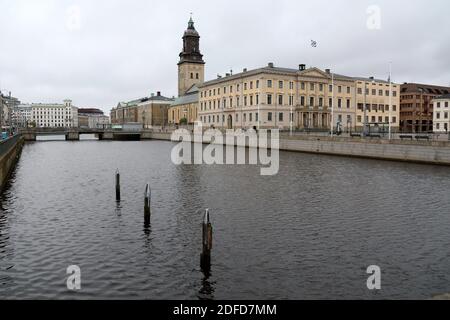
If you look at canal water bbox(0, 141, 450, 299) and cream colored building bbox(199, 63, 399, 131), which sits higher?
cream colored building bbox(199, 63, 399, 131)

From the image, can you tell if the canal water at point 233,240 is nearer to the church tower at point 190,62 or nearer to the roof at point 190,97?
the roof at point 190,97

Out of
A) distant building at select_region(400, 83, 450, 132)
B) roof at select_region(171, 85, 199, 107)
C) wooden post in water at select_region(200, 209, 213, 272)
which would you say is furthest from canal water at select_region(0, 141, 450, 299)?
roof at select_region(171, 85, 199, 107)

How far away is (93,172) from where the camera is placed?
4588 centimetres

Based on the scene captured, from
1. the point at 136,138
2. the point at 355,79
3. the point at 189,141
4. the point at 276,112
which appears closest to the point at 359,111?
the point at 355,79

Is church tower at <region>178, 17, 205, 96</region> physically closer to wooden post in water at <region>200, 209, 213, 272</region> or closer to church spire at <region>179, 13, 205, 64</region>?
church spire at <region>179, 13, 205, 64</region>

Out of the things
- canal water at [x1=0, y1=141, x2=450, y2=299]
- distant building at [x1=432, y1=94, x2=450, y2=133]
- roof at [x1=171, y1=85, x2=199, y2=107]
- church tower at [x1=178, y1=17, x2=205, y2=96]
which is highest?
church tower at [x1=178, y1=17, x2=205, y2=96]

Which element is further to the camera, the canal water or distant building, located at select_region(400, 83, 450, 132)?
Answer: distant building, located at select_region(400, 83, 450, 132)

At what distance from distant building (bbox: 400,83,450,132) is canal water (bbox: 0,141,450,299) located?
11306 centimetres

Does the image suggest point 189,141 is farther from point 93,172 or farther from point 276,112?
point 93,172

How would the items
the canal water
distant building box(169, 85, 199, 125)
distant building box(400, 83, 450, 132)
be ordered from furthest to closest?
distant building box(169, 85, 199, 125), distant building box(400, 83, 450, 132), the canal water

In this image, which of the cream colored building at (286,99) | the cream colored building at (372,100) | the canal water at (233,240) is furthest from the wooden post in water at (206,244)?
the cream colored building at (372,100)

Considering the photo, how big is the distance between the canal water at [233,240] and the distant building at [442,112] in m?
87.7

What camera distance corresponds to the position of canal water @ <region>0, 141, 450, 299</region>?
44.8 ft

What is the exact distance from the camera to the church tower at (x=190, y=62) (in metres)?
170
